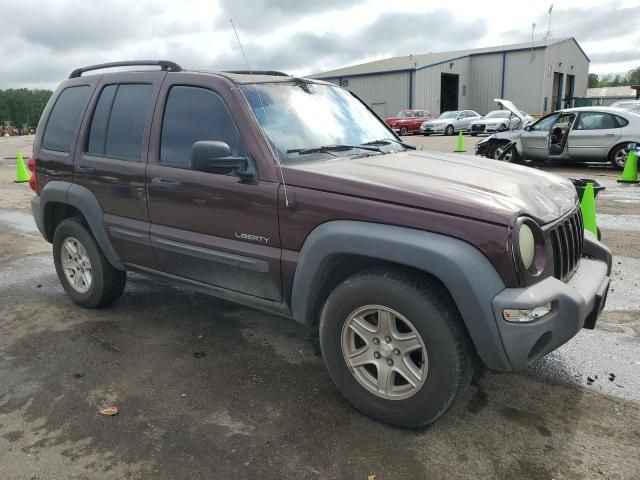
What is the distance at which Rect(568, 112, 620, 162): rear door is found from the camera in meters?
12.1

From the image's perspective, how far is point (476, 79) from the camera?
43.4 m

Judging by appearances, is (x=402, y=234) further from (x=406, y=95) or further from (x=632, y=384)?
(x=406, y=95)

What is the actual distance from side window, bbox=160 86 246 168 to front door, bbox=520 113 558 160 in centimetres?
1144

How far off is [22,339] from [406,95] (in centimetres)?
3956

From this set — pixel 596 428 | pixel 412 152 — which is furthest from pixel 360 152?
pixel 596 428

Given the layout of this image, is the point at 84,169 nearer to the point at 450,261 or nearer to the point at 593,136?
the point at 450,261

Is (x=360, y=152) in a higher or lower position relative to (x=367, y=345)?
higher

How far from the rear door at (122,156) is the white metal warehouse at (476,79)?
36149mm

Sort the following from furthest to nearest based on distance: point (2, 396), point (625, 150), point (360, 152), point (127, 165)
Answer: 1. point (625, 150)
2. point (127, 165)
3. point (360, 152)
4. point (2, 396)

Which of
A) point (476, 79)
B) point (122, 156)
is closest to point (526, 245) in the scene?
point (122, 156)

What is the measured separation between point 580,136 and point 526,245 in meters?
11.5

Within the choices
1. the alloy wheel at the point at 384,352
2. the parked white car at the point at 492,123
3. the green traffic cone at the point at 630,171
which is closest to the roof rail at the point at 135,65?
the alloy wheel at the point at 384,352

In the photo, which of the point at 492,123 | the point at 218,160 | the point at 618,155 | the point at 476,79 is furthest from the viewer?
the point at 476,79

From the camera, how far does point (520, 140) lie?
13453 mm
